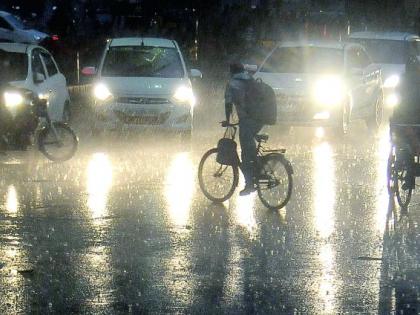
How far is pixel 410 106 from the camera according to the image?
12703mm

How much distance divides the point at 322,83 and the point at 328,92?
0.21 meters

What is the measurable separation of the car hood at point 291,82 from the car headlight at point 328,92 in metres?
0.13

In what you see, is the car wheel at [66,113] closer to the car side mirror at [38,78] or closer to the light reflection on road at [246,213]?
the car side mirror at [38,78]

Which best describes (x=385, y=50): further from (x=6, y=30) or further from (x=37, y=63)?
(x=6, y=30)

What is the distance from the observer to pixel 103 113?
21203mm

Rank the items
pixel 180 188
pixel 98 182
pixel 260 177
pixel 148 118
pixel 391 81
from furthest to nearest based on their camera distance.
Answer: pixel 391 81
pixel 148 118
pixel 98 182
pixel 180 188
pixel 260 177

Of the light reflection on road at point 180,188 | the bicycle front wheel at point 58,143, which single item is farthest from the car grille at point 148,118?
the bicycle front wheel at point 58,143

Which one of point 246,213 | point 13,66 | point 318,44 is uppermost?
point 318,44

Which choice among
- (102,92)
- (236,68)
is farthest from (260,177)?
(102,92)

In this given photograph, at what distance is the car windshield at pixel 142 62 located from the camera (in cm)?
2209

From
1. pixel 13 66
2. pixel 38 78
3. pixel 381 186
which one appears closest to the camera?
pixel 381 186

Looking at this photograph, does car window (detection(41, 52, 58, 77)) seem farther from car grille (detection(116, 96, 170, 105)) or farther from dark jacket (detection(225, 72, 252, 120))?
dark jacket (detection(225, 72, 252, 120))

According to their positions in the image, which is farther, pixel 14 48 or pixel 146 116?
pixel 14 48

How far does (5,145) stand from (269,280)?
10.2 m
